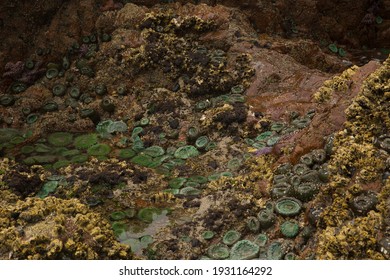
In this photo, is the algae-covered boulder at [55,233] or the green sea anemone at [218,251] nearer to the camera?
the algae-covered boulder at [55,233]

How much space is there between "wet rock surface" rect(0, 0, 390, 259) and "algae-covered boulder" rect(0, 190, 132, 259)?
0.6 inches

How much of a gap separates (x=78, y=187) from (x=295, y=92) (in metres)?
3.24

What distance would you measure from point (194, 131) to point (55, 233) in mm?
2981

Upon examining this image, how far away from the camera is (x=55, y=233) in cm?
530

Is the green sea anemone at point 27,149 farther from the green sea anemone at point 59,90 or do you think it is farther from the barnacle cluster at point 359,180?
the barnacle cluster at point 359,180

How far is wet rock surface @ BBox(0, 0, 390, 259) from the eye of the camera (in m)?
5.57

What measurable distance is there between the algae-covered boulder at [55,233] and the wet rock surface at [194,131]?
0.01 metres

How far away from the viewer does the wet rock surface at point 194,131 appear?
219 inches

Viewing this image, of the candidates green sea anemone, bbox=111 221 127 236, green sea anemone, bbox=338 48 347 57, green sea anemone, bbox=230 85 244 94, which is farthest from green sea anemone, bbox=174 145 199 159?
green sea anemone, bbox=338 48 347 57

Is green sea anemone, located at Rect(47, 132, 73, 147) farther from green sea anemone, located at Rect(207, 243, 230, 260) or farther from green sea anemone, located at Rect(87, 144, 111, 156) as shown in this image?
green sea anemone, located at Rect(207, 243, 230, 260)


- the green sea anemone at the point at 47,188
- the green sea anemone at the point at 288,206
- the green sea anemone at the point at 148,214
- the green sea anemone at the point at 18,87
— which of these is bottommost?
the green sea anemone at the point at 47,188

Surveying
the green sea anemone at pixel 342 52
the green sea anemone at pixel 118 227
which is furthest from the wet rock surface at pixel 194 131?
the green sea anemone at pixel 342 52

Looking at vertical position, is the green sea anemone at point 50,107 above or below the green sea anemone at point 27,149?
above
